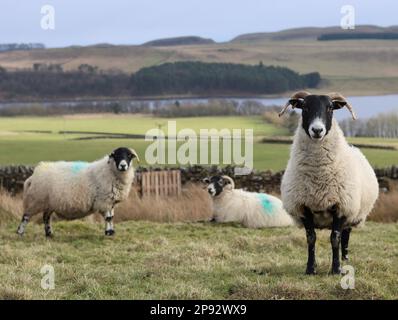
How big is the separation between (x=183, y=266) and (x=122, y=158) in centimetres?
512

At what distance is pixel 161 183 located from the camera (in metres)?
→ 22.2

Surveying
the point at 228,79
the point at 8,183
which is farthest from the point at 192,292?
the point at 228,79

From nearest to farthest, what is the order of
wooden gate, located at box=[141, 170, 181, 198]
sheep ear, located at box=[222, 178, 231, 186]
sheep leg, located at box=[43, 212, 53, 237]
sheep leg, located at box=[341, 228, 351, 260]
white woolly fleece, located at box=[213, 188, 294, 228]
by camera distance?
sheep leg, located at box=[341, 228, 351, 260]
sheep leg, located at box=[43, 212, 53, 237]
white woolly fleece, located at box=[213, 188, 294, 228]
sheep ear, located at box=[222, 178, 231, 186]
wooden gate, located at box=[141, 170, 181, 198]

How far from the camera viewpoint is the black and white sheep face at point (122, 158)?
45.3 feet

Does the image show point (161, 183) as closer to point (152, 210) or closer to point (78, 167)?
point (152, 210)

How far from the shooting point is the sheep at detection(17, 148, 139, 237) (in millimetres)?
13711

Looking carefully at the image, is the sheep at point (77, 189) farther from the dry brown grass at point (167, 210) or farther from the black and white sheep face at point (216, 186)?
the black and white sheep face at point (216, 186)

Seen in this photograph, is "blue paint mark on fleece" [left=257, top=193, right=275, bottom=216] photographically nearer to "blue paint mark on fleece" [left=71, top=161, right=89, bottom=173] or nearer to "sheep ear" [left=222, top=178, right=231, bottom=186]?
"sheep ear" [left=222, top=178, right=231, bottom=186]

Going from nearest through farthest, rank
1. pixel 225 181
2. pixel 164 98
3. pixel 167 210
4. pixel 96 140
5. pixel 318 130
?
pixel 318 130
pixel 225 181
pixel 167 210
pixel 96 140
pixel 164 98

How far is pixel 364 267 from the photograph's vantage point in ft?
29.2

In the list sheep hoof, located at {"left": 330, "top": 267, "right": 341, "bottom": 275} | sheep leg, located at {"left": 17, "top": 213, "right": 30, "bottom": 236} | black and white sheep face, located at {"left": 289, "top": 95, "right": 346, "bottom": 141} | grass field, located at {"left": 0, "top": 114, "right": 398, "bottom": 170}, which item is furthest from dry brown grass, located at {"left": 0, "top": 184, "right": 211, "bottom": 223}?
black and white sheep face, located at {"left": 289, "top": 95, "right": 346, "bottom": 141}

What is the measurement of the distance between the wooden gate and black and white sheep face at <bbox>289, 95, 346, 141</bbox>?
43.1ft

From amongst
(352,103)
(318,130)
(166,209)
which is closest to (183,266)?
(318,130)
